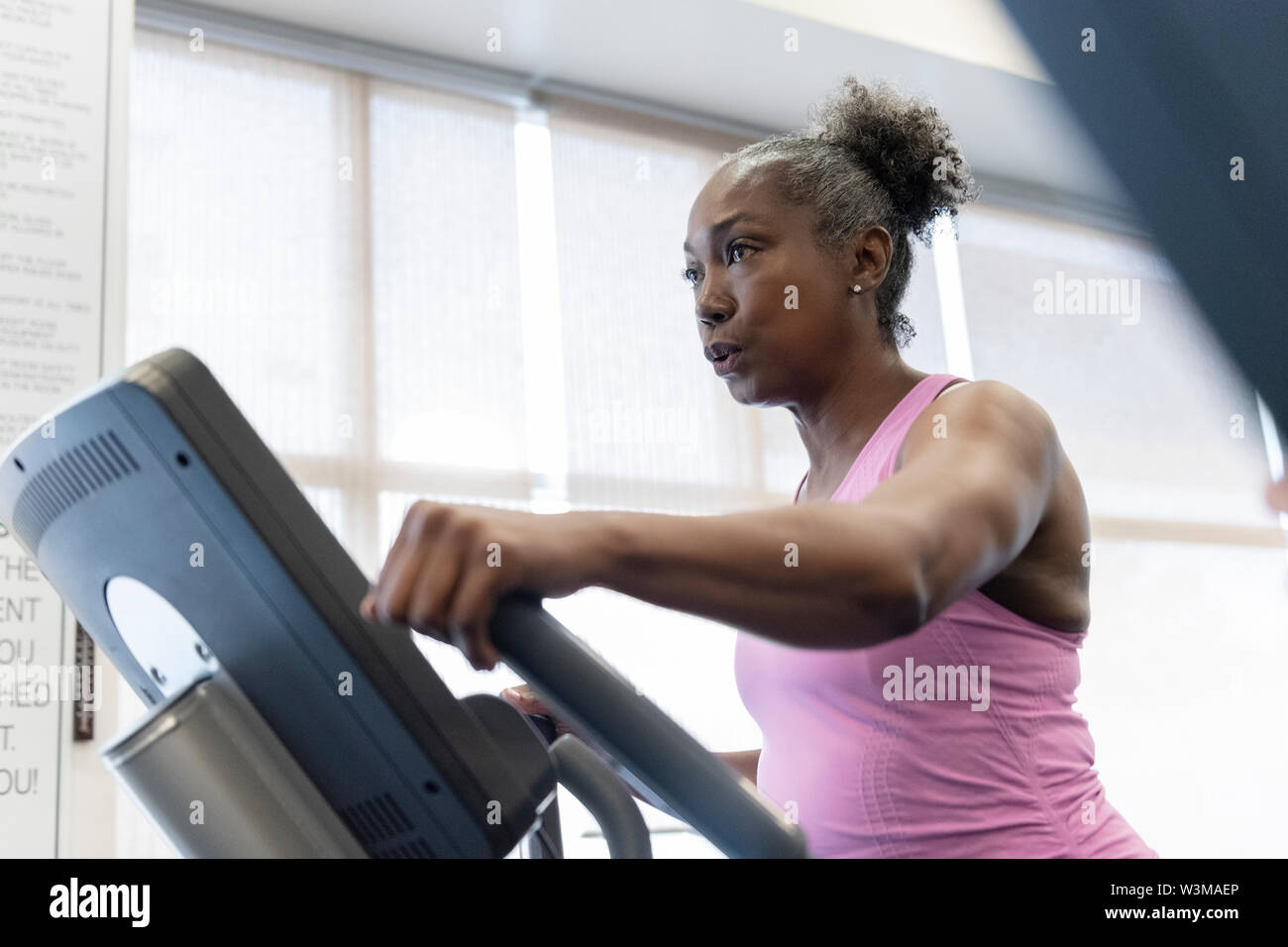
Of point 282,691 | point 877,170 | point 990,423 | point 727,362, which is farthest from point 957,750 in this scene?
point 877,170

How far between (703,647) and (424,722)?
11.0 ft

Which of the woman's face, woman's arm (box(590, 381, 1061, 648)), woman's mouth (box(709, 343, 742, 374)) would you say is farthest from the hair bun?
woman's arm (box(590, 381, 1061, 648))

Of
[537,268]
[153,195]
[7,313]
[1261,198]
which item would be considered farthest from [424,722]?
[537,268]

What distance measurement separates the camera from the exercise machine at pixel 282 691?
683mm

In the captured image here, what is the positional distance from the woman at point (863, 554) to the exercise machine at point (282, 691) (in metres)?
0.07

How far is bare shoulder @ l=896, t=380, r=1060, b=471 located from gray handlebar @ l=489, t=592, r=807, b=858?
0.30 meters

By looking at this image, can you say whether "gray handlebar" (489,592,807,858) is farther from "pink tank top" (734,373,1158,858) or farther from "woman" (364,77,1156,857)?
"pink tank top" (734,373,1158,858)

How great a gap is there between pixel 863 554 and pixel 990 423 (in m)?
0.30

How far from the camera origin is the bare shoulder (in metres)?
0.90

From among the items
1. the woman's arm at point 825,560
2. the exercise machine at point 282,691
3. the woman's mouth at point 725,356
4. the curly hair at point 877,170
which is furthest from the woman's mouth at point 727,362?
the exercise machine at point 282,691

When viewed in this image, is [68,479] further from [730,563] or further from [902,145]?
[902,145]
